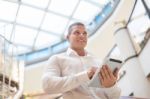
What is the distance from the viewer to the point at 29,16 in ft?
49.1

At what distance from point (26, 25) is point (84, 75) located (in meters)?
13.2

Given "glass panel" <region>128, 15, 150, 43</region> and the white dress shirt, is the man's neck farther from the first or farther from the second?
"glass panel" <region>128, 15, 150, 43</region>

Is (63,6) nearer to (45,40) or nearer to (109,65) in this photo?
(45,40)

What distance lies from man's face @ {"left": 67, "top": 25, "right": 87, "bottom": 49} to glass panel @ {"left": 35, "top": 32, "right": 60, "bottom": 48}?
42.8 feet

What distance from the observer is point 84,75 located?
2.32m

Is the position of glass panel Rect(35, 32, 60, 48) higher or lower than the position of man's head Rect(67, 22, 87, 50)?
higher

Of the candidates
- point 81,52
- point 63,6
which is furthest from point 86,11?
point 81,52

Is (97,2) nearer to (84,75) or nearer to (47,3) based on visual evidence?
(47,3)

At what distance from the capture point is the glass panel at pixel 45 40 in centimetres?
1580

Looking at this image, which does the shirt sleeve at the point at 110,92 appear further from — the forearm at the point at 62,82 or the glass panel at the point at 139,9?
the glass panel at the point at 139,9

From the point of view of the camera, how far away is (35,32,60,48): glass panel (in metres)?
15.8

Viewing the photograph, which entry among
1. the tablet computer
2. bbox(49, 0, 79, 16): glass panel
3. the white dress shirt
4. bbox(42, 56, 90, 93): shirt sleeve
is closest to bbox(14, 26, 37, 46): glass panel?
bbox(49, 0, 79, 16): glass panel

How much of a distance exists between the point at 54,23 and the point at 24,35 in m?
1.61

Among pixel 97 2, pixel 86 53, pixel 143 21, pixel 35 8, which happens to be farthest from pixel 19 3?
pixel 86 53
